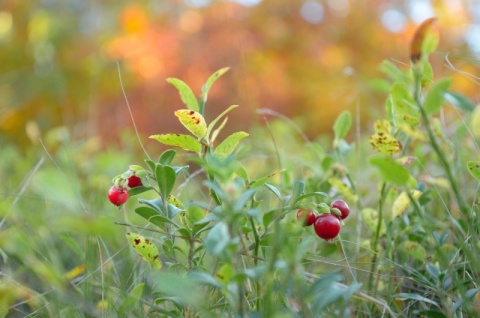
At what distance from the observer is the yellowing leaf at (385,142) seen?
941 mm

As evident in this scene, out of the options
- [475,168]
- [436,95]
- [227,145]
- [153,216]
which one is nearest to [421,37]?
[436,95]

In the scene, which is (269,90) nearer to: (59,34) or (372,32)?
(372,32)

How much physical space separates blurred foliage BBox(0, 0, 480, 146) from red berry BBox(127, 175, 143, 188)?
4.01 meters

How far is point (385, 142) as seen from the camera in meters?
0.95

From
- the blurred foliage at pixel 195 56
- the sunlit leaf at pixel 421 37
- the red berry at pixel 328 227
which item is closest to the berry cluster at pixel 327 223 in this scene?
the red berry at pixel 328 227

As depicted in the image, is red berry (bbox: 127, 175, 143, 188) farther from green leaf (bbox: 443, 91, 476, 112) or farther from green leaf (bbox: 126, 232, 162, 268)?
green leaf (bbox: 443, 91, 476, 112)

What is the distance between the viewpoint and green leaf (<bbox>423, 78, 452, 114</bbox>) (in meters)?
0.74

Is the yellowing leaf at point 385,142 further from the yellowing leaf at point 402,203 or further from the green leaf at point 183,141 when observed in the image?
the green leaf at point 183,141

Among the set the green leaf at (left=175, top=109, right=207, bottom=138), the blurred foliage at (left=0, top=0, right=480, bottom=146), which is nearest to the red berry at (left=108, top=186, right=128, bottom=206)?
the green leaf at (left=175, top=109, right=207, bottom=138)

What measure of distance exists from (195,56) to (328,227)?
4.98 m

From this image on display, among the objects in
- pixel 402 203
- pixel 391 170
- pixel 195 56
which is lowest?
pixel 195 56

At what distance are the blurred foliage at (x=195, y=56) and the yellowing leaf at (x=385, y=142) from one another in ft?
13.2

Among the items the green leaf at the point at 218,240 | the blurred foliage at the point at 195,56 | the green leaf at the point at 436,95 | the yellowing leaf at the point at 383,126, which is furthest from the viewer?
the blurred foliage at the point at 195,56

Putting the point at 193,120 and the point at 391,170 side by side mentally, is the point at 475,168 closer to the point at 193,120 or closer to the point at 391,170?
the point at 391,170
